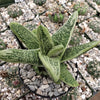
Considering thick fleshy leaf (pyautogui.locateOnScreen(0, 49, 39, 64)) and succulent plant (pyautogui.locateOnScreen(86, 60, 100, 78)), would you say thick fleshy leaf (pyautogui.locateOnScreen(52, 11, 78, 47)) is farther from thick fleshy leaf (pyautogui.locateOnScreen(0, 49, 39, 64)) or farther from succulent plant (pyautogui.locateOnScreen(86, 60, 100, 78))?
succulent plant (pyautogui.locateOnScreen(86, 60, 100, 78))

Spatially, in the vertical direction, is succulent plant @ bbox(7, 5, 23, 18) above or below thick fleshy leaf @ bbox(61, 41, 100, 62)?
below

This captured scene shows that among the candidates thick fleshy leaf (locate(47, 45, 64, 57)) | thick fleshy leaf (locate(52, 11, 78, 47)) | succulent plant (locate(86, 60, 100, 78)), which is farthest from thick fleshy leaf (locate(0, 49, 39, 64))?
succulent plant (locate(86, 60, 100, 78))

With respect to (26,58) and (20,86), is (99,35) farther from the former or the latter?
(26,58)

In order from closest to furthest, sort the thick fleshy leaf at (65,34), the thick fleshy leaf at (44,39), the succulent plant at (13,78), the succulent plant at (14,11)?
the thick fleshy leaf at (44,39) < the thick fleshy leaf at (65,34) < the succulent plant at (13,78) < the succulent plant at (14,11)

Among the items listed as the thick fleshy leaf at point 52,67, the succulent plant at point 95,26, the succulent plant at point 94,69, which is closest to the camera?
the thick fleshy leaf at point 52,67

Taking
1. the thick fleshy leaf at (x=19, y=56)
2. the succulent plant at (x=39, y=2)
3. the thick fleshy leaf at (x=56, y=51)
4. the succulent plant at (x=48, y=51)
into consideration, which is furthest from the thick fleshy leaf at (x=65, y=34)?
the succulent plant at (x=39, y=2)

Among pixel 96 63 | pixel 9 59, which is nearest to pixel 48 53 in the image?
pixel 9 59

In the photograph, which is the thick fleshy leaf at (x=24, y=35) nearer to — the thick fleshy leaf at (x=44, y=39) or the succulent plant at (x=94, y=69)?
→ the thick fleshy leaf at (x=44, y=39)
